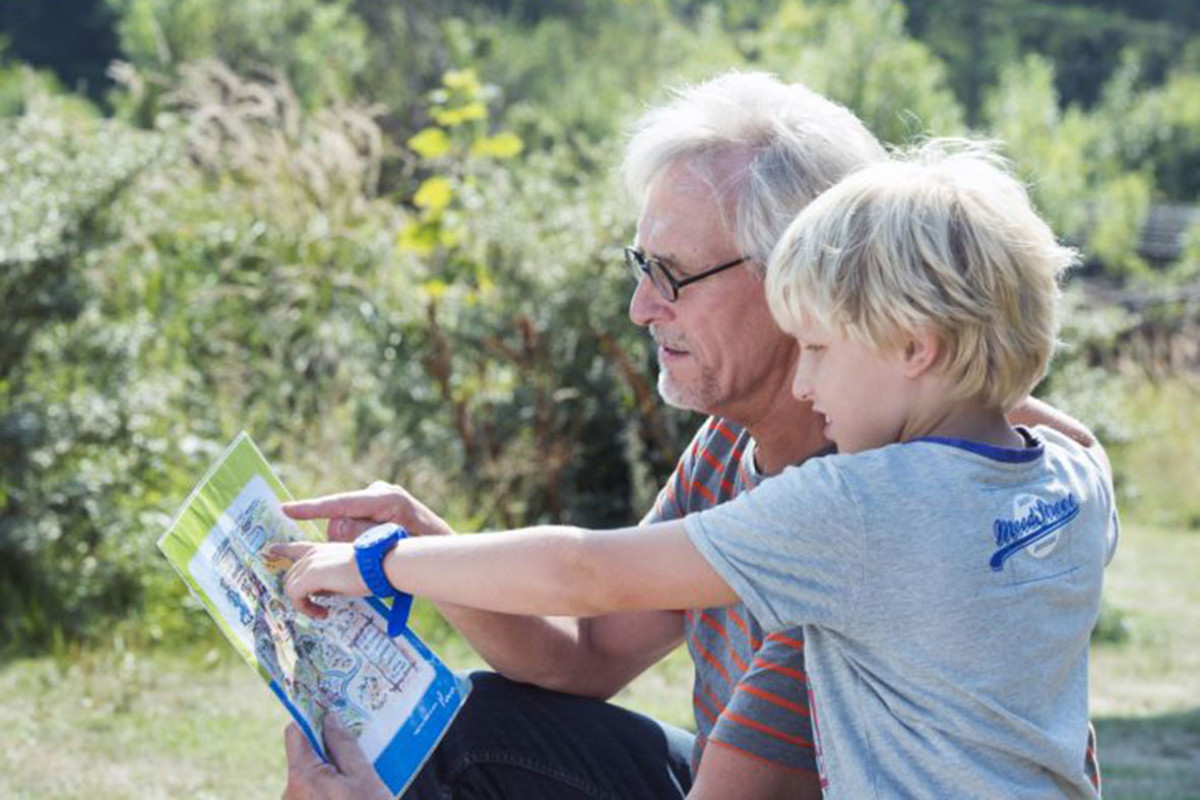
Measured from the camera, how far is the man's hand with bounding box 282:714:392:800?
7.70 feet

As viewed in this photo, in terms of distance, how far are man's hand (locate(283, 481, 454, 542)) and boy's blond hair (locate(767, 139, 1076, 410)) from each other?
0.79 metres

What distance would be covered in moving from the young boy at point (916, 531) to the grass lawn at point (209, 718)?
2.59 m

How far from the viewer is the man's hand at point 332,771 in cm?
235

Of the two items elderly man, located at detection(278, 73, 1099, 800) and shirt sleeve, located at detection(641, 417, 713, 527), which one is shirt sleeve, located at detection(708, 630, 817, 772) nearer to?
elderly man, located at detection(278, 73, 1099, 800)

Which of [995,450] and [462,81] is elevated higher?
[995,450]

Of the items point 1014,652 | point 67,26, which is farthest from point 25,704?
point 67,26

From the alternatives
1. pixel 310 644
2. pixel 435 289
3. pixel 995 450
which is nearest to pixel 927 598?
pixel 995 450

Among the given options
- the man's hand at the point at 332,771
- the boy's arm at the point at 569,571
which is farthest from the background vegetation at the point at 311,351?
the man's hand at the point at 332,771

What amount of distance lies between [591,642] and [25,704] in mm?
2657

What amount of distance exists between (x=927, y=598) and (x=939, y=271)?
1.15ft

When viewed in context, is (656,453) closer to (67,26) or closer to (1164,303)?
(1164,303)

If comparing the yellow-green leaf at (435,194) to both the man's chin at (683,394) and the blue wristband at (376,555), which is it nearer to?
the man's chin at (683,394)

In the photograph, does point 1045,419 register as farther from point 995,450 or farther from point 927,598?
point 927,598

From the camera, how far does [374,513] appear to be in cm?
260
